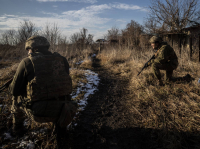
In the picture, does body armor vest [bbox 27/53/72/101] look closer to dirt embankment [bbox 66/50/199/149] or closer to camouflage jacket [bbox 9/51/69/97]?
camouflage jacket [bbox 9/51/69/97]

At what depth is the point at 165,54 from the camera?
144 inches

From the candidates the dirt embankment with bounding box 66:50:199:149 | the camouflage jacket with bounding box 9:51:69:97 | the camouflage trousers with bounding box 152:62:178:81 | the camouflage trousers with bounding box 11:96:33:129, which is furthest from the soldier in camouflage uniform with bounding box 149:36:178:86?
the camouflage trousers with bounding box 11:96:33:129

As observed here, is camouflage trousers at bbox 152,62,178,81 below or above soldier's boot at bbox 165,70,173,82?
above

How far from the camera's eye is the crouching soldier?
1.53m

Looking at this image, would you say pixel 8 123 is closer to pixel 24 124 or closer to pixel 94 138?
pixel 24 124

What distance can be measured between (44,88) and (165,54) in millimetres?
3492

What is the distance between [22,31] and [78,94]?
1043 cm

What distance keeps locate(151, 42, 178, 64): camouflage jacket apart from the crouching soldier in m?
3.11

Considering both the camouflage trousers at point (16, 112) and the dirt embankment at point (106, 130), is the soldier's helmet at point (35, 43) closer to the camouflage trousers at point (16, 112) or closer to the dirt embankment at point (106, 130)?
the camouflage trousers at point (16, 112)

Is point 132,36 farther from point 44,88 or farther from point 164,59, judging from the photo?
point 44,88

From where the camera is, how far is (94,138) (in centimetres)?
193

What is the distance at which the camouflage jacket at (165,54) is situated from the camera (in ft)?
12.0

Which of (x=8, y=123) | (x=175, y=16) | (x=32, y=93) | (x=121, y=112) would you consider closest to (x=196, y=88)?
(x=121, y=112)

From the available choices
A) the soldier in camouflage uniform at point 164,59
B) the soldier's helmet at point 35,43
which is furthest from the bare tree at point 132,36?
the soldier's helmet at point 35,43
